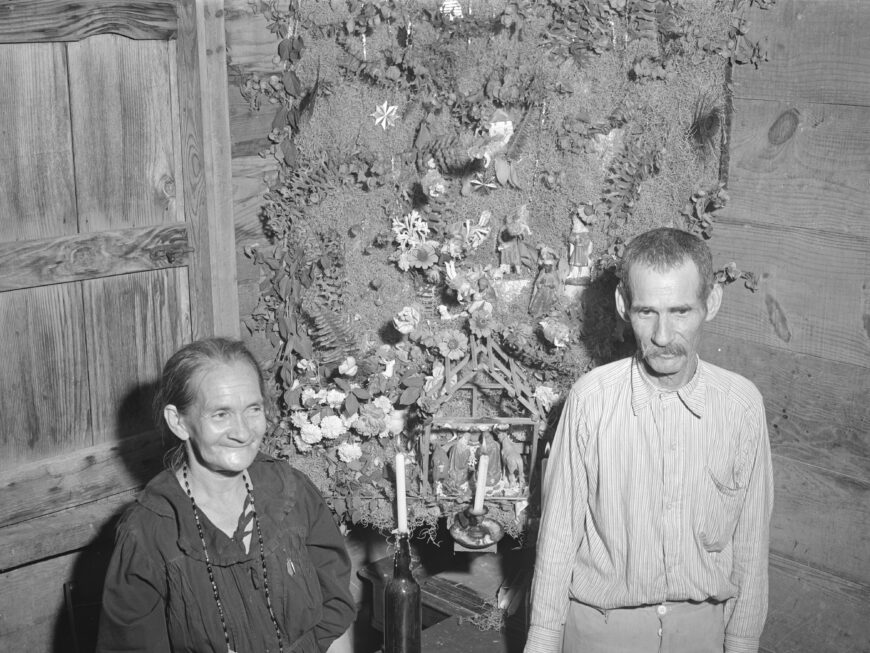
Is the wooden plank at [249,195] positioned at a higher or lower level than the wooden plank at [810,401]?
higher

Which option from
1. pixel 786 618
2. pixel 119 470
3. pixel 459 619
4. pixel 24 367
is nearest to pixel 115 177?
pixel 24 367

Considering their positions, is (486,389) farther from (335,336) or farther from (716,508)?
(716,508)

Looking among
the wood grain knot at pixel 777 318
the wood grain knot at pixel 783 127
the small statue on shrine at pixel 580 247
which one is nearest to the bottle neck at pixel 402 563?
the small statue on shrine at pixel 580 247

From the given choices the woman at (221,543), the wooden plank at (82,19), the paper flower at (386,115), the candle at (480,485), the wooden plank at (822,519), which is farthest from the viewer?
the paper flower at (386,115)

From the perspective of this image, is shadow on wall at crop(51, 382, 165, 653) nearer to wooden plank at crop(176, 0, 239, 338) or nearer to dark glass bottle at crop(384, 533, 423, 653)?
wooden plank at crop(176, 0, 239, 338)

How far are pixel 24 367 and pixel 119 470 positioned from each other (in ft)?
1.44

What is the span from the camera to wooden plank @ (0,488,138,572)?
2684 mm

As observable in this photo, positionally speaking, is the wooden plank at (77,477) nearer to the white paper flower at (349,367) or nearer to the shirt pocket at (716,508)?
the white paper flower at (349,367)

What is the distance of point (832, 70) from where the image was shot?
2590mm

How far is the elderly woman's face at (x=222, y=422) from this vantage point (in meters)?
2.18

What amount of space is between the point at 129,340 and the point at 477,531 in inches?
44.9

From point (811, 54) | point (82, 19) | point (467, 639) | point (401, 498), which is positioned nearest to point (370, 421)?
point (401, 498)

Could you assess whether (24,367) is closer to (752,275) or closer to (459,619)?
(459,619)

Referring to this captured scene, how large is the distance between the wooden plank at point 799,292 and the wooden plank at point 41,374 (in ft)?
5.91
